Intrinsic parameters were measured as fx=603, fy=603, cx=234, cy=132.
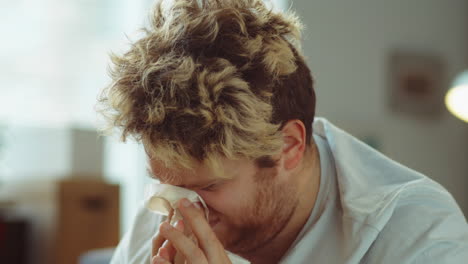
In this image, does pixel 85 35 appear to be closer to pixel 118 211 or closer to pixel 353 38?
pixel 118 211

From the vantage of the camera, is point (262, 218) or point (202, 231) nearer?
point (202, 231)

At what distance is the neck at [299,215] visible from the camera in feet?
4.63

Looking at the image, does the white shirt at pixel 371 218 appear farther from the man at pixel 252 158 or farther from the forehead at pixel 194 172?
the forehead at pixel 194 172

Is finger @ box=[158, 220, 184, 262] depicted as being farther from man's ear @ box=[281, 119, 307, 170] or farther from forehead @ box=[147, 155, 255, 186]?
man's ear @ box=[281, 119, 307, 170]

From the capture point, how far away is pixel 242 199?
4.31 ft

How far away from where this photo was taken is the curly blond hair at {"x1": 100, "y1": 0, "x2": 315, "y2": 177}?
3.82ft

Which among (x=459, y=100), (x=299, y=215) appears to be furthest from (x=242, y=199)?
(x=459, y=100)

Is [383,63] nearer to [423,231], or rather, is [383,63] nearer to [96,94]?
[96,94]

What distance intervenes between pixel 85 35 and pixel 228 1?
2917 millimetres

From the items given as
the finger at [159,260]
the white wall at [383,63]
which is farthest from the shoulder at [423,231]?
the white wall at [383,63]

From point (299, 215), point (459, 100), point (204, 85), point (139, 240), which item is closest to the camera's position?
point (204, 85)

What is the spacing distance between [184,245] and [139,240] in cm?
35

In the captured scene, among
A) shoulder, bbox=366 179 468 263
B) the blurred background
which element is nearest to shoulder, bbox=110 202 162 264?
shoulder, bbox=366 179 468 263

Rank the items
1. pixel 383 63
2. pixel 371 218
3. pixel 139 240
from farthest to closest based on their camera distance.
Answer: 1. pixel 383 63
2. pixel 139 240
3. pixel 371 218
